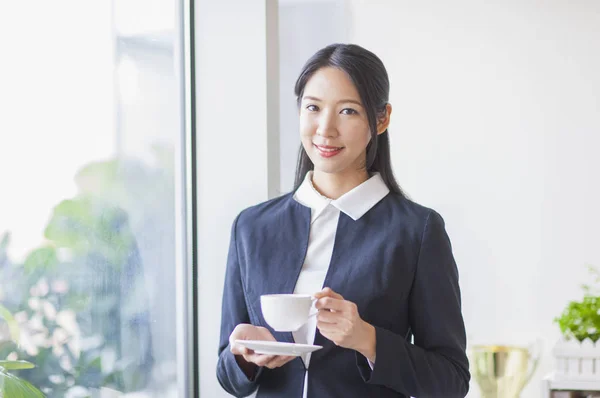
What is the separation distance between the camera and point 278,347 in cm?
127

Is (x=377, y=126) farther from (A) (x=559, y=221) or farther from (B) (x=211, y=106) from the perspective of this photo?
(A) (x=559, y=221)

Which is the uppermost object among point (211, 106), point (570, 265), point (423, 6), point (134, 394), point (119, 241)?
point (423, 6)

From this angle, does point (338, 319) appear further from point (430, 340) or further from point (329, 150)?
point (329, 150)

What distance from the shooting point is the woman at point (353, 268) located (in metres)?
1.40

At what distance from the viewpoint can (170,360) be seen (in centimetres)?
222

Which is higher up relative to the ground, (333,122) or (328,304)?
(333,122)

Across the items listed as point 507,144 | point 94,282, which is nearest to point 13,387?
point 94,282

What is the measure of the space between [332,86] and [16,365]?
2.72 feet

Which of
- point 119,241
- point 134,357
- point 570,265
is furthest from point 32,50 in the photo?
point 570,265

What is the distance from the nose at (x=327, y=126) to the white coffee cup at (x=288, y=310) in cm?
31

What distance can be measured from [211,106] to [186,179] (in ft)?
0.70

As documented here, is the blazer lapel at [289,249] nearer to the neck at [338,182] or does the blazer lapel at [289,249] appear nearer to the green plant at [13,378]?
the neck at [338,182]

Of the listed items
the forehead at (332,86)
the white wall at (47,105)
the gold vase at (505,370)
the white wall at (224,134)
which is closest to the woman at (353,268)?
the forehead at (332,86)

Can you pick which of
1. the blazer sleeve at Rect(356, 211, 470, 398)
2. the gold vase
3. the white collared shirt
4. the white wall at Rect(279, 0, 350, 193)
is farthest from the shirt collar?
the white wall at Rect(279, 0, 350, 193)
